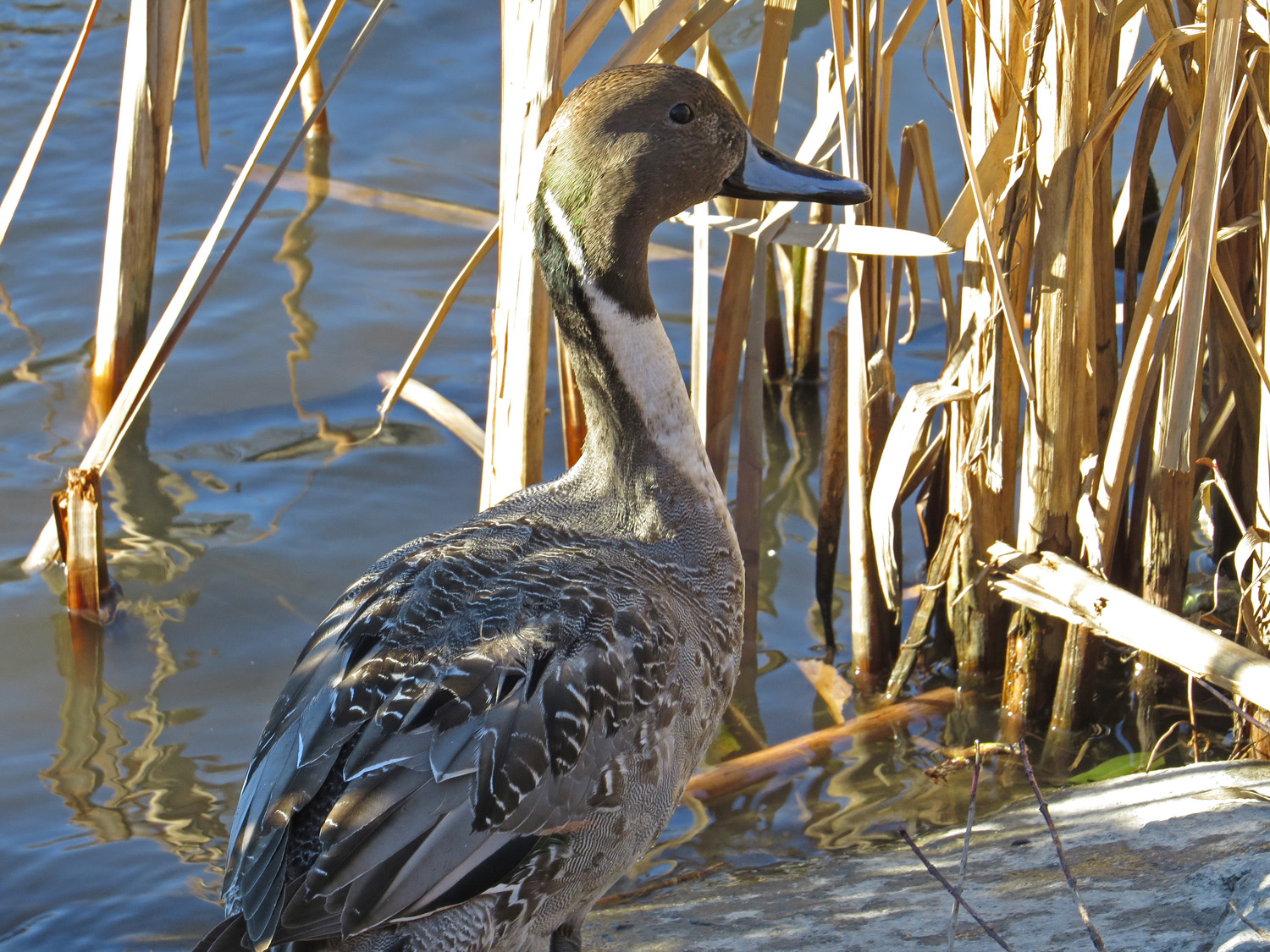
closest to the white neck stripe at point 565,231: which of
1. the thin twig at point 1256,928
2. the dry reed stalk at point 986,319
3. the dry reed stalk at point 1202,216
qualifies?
the dry reed stalk at point 986,319

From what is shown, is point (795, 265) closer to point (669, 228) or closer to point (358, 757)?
point (669, 228)

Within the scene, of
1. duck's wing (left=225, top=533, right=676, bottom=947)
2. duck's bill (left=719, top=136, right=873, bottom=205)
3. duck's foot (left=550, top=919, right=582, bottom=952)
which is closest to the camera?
duck's wing (left=225, top=533, right=676, bottom=947)

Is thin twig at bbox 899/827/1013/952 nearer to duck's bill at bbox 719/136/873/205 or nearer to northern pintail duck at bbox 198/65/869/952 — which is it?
northern pintail duck at bbox 198/65/869/952

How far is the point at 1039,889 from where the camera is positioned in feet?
9.71

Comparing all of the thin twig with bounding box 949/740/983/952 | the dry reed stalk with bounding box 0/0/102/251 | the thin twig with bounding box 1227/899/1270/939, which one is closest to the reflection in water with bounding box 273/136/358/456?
the dry reed stalk with bounding box 0/0/102/251

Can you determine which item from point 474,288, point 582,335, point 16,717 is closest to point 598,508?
point 582,335

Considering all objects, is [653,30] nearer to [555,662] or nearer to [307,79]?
[555,662]

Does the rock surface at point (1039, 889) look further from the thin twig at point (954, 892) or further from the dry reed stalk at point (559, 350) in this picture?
the dry reed stalk at point (559, 350)

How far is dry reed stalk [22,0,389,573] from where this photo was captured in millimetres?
3205

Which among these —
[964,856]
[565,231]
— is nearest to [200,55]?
[565,231]

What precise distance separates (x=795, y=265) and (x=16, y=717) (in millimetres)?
3120

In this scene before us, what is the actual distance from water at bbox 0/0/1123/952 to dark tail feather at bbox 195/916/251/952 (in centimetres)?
108

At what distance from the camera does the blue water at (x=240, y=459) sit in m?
3.67

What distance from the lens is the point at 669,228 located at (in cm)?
635
